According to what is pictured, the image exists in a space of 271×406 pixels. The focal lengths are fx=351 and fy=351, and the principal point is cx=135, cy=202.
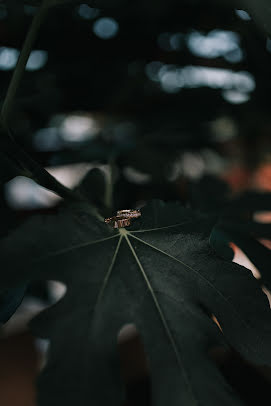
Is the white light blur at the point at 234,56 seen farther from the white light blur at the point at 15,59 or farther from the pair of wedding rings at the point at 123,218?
the pair of wedding rings at the point at 123,218

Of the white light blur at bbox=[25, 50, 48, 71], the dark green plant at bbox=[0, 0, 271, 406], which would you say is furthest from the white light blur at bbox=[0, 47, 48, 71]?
the dark green plant at bbox=[0, 0, 271, 406]

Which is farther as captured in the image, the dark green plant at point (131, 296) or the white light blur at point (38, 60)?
the white light blur at point (38, 60)

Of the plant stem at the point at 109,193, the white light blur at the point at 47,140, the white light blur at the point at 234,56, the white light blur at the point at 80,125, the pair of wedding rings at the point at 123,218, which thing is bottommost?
the white light blur at the point at 80,125

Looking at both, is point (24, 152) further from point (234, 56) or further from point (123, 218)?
point (234, 56)

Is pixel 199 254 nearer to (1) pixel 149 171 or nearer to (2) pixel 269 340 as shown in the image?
(2) pixel 269 340

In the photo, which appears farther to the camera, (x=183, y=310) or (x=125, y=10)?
(x=125, y=10)

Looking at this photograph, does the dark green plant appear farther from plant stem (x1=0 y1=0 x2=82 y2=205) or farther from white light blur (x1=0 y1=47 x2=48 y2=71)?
white light blur (x1=0 y1=47 x2=48 y2=71)

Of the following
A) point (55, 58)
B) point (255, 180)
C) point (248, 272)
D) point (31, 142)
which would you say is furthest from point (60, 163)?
point (255, 180)

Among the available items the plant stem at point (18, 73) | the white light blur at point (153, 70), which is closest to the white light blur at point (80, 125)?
the white light blur at point (153, 70)
